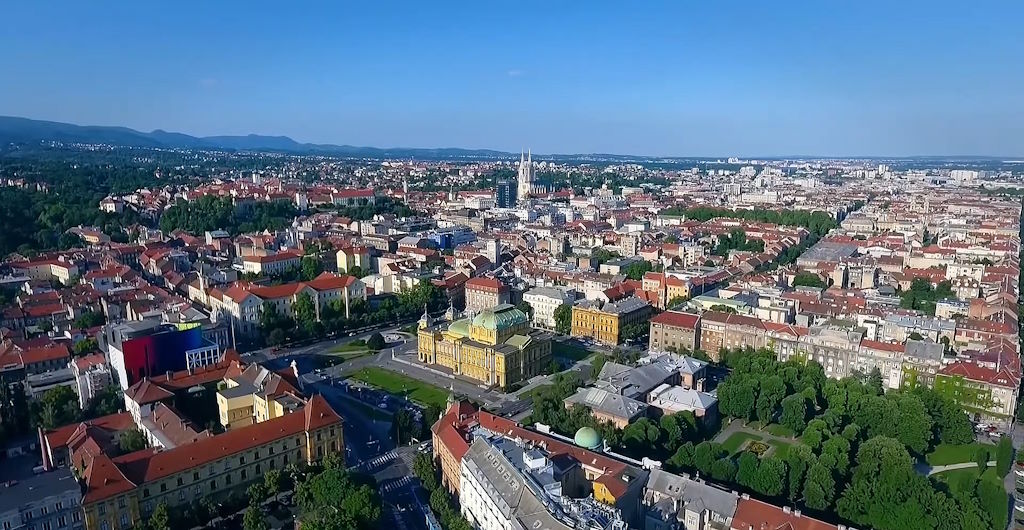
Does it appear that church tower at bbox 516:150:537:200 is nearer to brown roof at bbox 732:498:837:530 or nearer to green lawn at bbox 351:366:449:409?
green lawn at bbox 351:366:449:409

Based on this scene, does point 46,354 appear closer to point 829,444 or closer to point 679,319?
point 679,319

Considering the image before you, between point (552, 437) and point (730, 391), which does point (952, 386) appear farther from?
point (552, 437)

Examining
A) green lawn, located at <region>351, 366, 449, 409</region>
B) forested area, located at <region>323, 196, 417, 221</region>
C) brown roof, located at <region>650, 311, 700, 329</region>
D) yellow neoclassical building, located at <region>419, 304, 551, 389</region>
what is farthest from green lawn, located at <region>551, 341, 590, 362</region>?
forested area, located at <region>323, 196, 417, 221</region>

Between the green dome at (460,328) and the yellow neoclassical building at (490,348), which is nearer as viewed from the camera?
the yellow neoclassical building at (490,348)

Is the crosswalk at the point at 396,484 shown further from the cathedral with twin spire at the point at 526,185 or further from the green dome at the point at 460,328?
the cathedral with twin spire at the point at 526,185

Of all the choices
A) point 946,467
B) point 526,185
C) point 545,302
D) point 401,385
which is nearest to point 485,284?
point 545,302

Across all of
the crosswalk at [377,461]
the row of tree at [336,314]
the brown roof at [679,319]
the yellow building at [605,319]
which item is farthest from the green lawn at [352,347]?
the brown roof at [679,319]

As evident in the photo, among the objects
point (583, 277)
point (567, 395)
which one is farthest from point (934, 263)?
point (567, 395)
